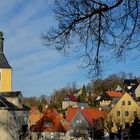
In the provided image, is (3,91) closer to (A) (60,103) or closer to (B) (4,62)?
(B) (4,62)

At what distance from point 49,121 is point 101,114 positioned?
39.6 feet

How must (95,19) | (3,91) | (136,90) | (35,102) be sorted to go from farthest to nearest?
(35,102) < (136,90) < (3,91) < (95,19)

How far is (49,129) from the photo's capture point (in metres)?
58.1

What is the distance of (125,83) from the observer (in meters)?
135

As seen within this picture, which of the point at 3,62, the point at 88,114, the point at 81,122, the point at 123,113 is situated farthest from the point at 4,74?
the point at 123,113

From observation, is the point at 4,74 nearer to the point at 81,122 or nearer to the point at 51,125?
the point at 51,125

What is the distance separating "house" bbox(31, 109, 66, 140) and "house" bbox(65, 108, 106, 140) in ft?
7.01

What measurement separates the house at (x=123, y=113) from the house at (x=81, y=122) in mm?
1677

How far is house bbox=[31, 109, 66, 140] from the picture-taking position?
191 ft

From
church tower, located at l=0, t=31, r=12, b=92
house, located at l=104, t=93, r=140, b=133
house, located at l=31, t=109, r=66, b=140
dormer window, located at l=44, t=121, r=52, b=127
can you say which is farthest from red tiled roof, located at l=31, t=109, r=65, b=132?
church tower, located at l=0, t=31, r=12, b=92

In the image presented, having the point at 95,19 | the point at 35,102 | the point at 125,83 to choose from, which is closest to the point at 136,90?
the point at 125,83

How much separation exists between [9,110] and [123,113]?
27354 mm

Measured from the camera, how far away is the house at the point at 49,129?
58.2 meters

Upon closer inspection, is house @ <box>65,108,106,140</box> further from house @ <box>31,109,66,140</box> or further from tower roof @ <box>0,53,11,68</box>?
tower roof @ <box>0,53,11,68</box>
